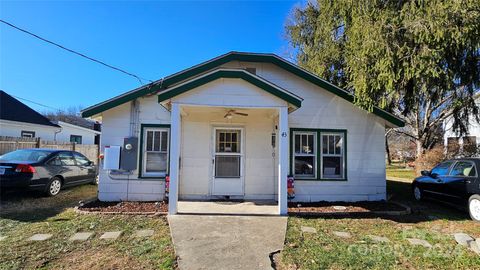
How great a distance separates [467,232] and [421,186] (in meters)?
3.71

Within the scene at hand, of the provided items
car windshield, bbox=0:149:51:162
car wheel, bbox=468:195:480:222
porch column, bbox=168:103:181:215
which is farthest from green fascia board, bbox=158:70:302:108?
car windshield, bbox=0:149:51:162

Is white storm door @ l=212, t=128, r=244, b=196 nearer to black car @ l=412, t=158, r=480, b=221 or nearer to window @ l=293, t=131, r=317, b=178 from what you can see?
window @ l=293, t=131, r=317, b=178

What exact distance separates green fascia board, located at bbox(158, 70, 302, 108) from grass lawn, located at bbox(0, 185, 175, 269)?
288cm

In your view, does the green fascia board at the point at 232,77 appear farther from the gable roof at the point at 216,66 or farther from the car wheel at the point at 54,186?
the car wheel at the point at 54,186

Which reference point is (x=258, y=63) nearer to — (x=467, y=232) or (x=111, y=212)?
(x=111, y=212)

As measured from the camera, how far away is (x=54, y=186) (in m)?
9.24

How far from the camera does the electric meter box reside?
8.14 meters

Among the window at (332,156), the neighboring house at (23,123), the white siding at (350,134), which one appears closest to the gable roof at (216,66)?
the white siding at (350,134)

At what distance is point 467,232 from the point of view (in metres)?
6.21

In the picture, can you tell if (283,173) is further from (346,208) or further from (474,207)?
(474,207)

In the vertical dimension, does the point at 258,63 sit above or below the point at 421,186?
above

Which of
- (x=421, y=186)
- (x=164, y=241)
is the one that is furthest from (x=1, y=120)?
(x=421, y=186)

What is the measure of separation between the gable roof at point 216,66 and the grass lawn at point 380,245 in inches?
133

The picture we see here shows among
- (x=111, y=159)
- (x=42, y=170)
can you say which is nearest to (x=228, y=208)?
(x=111, y=159)
